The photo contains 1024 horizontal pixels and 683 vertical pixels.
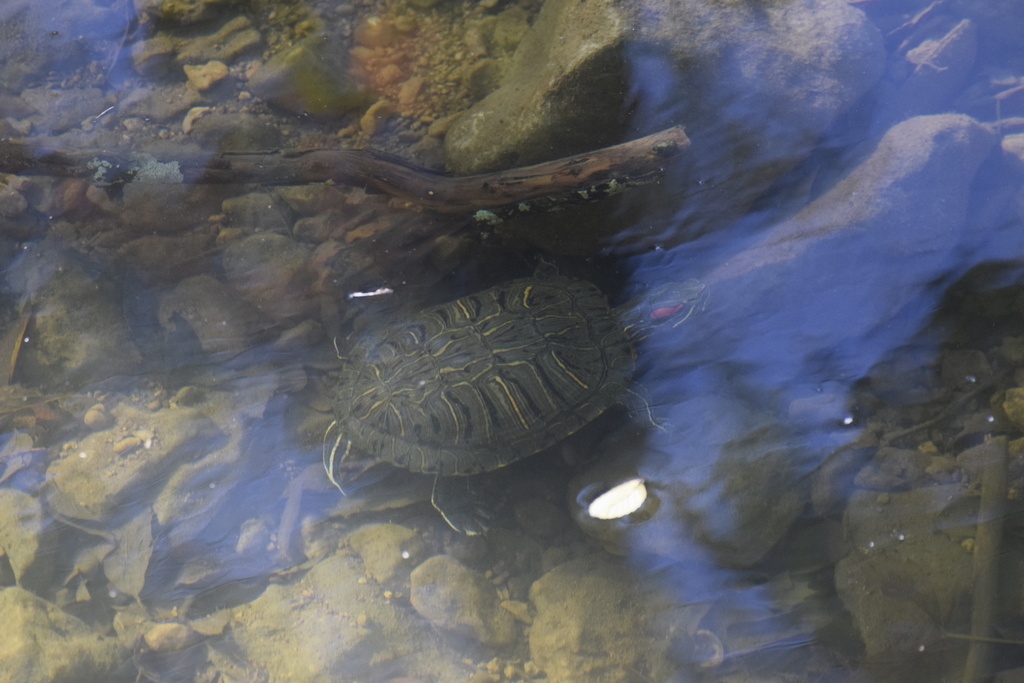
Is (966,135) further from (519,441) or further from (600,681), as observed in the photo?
(600,681)

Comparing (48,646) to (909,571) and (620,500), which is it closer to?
(620,500)

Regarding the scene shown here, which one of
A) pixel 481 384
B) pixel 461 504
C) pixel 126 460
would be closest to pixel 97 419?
pixel 126 460

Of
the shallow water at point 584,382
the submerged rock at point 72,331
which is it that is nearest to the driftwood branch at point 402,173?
the shallow water at point 584,382

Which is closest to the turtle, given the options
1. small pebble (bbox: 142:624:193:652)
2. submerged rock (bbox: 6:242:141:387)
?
small pebble (bbox: 142:624:193:652)

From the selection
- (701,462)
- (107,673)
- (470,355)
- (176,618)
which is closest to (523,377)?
(470,355)

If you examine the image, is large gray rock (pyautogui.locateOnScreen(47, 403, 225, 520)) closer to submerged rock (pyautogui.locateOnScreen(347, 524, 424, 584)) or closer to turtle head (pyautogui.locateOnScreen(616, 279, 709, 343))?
submerged rock (pyautogui.locateOnScreen(347, 524, 424, 584))

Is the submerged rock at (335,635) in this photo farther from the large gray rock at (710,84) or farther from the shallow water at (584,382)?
the large gray rock at (710,84)

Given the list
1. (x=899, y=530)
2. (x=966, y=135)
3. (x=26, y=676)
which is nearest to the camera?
(x=899, y=530)
